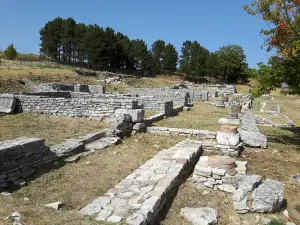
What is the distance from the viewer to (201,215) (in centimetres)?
552

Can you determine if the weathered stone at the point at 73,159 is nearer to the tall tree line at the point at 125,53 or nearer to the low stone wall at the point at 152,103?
the low stone wall at the point at 152,103

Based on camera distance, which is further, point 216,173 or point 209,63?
point 209,63

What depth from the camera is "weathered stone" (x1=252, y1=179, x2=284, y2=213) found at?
591cm

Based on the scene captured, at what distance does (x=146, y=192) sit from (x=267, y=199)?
249 cm

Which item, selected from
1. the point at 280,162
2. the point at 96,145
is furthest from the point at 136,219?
the point at 280,162

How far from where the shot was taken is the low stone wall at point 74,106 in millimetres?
15416

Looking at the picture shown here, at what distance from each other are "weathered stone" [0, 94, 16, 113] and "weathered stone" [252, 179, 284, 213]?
554 inches

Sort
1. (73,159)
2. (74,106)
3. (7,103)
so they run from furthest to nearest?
(7,103) < (74,106) < (73,159)

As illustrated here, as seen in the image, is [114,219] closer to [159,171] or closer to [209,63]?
[159,171]

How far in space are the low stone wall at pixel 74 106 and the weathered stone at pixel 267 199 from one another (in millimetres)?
9735

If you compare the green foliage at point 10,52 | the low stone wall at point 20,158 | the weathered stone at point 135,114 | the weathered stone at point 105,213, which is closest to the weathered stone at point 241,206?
the weathered stone at point 105,213

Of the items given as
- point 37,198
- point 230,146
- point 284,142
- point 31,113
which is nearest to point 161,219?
point 37,198

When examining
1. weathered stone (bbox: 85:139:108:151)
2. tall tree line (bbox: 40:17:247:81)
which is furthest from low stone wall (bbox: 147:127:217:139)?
tall tree line (bbox: 40:17:247:81)

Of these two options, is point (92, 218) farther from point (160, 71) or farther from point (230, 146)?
point (160, 71)
